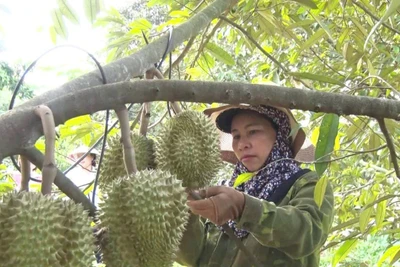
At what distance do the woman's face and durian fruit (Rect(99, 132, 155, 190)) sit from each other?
1.37 feet

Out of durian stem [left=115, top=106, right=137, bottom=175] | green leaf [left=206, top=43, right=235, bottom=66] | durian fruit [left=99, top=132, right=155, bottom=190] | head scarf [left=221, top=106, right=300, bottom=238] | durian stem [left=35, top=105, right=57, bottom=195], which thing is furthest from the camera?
green leaf [left=206, top=43, right=235, bottom=66]

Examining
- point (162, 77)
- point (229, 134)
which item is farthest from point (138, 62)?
point (229, 134)

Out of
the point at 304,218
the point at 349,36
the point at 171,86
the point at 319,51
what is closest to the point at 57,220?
the point at 171,86

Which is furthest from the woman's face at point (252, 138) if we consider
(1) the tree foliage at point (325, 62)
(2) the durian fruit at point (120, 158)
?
Answer: (2) the durian fruit at point (120, 158)

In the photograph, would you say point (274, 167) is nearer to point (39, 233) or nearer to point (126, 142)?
point (126, 142)

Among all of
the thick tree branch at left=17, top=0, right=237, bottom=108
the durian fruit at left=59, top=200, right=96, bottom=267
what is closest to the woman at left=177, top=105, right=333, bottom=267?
the thick tree branch at left=17, top=0, right=237, bottom=108

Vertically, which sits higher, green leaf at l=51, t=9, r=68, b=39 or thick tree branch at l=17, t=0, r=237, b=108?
green leaf at l=51, t=9, r=68, b=39

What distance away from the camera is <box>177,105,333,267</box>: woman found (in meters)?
0.95

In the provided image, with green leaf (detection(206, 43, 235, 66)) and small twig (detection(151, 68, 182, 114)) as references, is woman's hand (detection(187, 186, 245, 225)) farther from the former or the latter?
green leaf (detection(206, 43, 235, 66))

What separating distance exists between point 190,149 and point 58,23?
0.49 metres

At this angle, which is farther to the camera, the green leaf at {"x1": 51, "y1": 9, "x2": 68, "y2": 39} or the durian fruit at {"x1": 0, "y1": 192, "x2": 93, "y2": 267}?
the green leaf at {"x1": 51, "y1": 9, "x2": 68, "y2": 39}

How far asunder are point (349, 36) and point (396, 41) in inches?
19.1

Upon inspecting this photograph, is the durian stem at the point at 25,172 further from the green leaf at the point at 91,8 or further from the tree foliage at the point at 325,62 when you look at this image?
the green leaf at the point at 91,8

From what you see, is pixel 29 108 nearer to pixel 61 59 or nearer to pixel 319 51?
pixel 61 59
